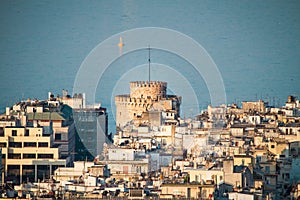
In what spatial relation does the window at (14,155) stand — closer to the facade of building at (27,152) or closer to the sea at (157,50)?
the facade of building at (27,152)

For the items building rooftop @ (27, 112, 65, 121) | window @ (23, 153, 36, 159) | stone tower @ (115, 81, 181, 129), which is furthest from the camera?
stone tower @ (115, 81, 181, 129)

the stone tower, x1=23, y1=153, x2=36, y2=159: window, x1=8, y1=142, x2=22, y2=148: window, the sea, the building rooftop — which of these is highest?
the sea

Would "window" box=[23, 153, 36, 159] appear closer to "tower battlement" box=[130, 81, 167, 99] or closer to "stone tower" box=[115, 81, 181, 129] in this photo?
"stone tower" box=[115, 81, 181, 129]

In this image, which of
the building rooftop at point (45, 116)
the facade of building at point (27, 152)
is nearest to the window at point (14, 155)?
the facade of building at point (27, 152)

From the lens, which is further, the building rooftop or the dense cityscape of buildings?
the building rooftop

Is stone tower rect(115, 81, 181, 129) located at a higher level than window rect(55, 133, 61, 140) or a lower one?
higher

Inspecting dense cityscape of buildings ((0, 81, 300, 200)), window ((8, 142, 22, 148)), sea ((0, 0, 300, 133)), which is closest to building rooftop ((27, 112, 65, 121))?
dense cityscape of buildings ((0, 81, 300, 200))

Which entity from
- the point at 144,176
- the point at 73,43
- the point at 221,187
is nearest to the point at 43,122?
the point at 144,176
